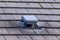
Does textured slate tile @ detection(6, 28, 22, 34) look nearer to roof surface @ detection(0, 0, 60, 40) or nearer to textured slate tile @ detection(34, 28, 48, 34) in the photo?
roof surface @ detection(0, 0, 60, 40)

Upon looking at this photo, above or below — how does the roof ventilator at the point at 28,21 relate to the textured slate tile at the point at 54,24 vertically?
above

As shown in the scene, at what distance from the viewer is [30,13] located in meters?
3.28

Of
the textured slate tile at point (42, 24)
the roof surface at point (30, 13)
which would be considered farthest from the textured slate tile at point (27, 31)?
the textured slate tile at point (42, 24)

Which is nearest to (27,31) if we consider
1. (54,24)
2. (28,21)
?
(28,21)

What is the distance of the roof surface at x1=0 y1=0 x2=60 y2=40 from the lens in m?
2.98

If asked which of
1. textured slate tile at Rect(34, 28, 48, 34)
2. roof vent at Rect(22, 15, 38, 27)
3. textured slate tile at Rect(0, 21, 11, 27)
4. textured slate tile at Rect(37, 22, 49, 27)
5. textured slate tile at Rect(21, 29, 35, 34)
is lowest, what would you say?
textured slate tile at Rect(34, 28, 48, 34)

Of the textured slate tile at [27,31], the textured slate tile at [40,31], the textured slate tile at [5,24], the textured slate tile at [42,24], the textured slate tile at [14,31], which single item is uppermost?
the textured slate tile at [5,24]

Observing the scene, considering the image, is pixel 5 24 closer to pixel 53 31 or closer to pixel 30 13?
pixel 30 13

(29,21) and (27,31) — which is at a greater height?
(29,21)

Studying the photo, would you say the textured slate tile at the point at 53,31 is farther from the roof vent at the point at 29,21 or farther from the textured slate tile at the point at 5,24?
the textured slate tile at the point at 5,24

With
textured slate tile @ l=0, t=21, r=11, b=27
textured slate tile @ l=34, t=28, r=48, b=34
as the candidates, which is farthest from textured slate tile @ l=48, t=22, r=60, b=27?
textured slate tile @ l=0, t=21, r=11, b=27

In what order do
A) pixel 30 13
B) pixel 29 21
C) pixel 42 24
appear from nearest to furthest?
pixel 29 21, pixel 42 24, pixel 30 13

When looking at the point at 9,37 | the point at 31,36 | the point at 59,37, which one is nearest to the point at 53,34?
the point at 59,37

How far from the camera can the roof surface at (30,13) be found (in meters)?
2.98
